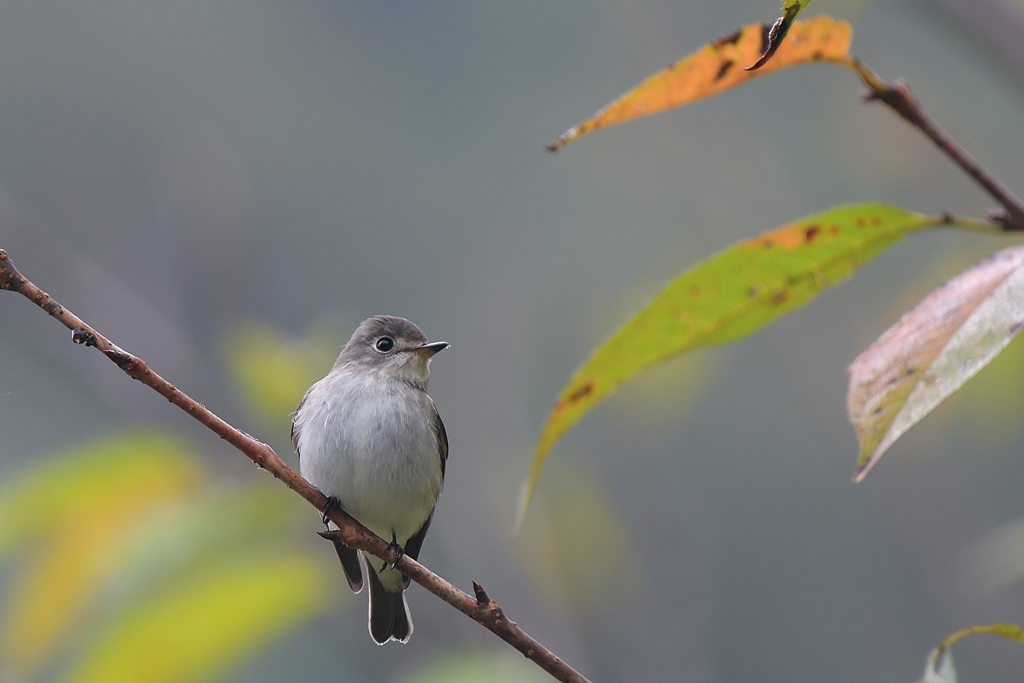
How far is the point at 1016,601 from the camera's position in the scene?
4.46 metres

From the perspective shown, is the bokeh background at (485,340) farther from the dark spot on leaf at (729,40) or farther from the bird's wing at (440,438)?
the dark spot on leaf at (729,40)

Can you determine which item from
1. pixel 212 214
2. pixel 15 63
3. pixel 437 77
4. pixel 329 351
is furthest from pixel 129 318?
pixel 437 77

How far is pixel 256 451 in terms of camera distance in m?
1.63

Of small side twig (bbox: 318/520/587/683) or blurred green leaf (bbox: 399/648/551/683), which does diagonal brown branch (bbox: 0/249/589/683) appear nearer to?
small side twig (bbox: 318/520/587/683)

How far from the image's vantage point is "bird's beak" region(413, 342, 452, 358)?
12.2 ft

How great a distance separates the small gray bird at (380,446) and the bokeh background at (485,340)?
0.18 meters

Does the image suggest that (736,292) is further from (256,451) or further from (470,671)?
(470,671)

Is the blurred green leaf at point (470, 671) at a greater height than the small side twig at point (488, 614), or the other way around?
the small side twig at point (488, 614)

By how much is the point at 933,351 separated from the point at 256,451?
1046 mm

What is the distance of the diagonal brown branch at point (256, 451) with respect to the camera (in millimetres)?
1373

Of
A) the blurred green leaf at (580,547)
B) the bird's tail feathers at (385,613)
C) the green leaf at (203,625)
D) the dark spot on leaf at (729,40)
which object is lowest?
the blurred green leaf at (580,547)

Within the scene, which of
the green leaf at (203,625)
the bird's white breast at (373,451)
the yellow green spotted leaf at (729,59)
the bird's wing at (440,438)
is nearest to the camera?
the yellow green spotted leaf at (729,59)

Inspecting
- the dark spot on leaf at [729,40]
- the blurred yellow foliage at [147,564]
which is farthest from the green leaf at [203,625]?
the dark spot on leaf at [729,40]

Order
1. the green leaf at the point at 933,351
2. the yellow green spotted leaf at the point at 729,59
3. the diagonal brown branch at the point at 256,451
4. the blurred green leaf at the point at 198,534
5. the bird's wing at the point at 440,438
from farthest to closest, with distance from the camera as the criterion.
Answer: the bird's wing at the point at 440,438
the blurred green leaf at the point at 198,534
the yellow green spotted leaf at the point at 729,59
the diagonal brown branch at the point at 256,451
the green leaf at the point at 933,351
